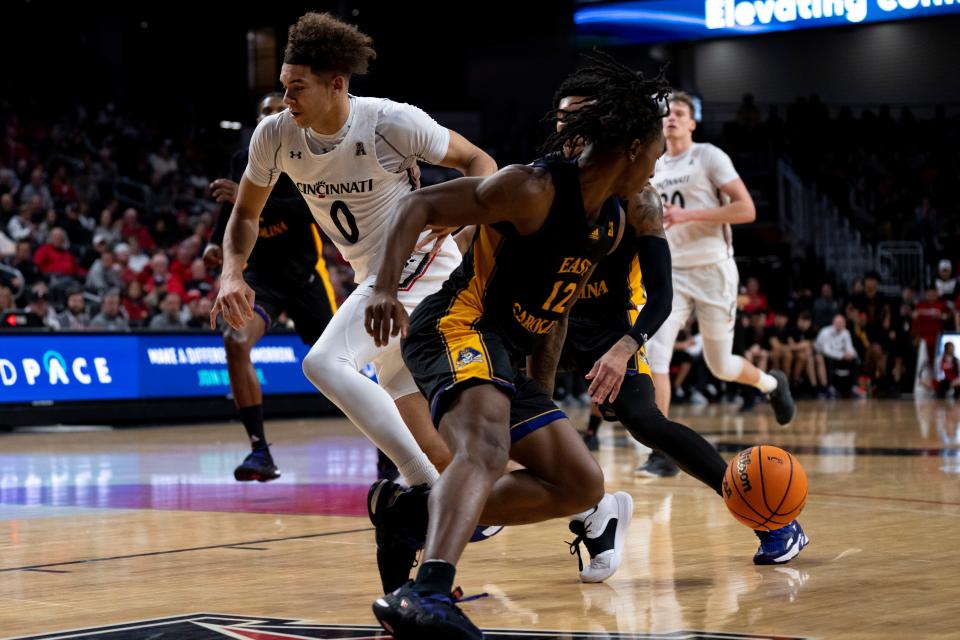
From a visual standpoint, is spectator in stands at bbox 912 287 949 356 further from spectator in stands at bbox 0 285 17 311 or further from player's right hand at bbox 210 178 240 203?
player's right hand at bbox 210 178 240 203

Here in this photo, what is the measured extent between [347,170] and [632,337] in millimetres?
1338

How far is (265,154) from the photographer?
5.27m

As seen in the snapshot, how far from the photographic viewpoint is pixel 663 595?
4406 millimetres

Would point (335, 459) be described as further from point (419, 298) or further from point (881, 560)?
point (881, 560)

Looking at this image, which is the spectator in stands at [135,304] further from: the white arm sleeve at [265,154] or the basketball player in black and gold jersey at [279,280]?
the white arm sleeve at [265,154]

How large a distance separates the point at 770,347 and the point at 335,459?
1104 cm

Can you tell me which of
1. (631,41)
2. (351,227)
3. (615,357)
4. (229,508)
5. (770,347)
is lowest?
(770,347)

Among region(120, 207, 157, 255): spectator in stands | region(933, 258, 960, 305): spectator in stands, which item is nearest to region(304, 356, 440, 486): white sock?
region(120, 207, 157, 255): spectator in stands

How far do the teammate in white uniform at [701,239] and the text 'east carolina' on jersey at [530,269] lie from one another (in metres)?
4.40

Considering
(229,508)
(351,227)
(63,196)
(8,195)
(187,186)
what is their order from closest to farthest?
(351,227)
(229,508)
(8,195)
(63,196)
(187,186)

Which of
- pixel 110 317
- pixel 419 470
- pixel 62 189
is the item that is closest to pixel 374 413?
pixel 419 470

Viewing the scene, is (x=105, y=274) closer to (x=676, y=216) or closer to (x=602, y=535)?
(x=676, y=216)

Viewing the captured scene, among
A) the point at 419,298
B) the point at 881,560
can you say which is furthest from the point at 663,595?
the point at 419,298

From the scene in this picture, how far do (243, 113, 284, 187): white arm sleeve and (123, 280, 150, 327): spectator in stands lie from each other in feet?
33.3
